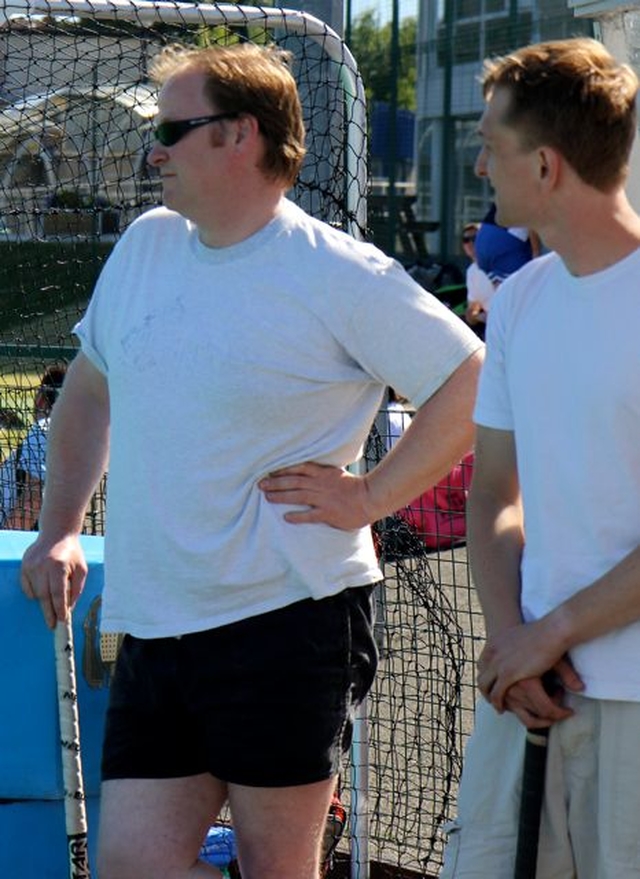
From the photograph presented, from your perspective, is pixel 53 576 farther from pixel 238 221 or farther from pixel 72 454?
pixel 238 221

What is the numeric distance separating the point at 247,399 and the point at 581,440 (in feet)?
2.22

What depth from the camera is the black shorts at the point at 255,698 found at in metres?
2.86

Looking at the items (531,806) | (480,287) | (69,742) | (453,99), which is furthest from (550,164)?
(453,99)

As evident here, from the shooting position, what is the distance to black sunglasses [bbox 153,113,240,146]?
9.67 feet

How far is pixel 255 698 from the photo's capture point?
2867 mm

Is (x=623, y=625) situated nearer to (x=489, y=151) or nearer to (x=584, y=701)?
(x=584, y=701)

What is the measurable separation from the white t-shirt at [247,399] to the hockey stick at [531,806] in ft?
1.71

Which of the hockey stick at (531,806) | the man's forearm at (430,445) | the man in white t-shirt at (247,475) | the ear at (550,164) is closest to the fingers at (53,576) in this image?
the man in white t-shirt at (247,475)

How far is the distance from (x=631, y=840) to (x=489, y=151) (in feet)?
3.74

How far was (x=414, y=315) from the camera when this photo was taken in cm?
293

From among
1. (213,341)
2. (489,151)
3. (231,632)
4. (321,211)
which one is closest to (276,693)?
(231,632)

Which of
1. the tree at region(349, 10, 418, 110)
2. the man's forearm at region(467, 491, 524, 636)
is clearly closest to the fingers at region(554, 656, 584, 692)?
the man's forearm at region(467, 491, 524, 636)

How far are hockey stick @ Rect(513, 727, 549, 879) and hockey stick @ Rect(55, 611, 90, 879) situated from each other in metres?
1.18

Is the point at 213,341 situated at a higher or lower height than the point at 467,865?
higher
